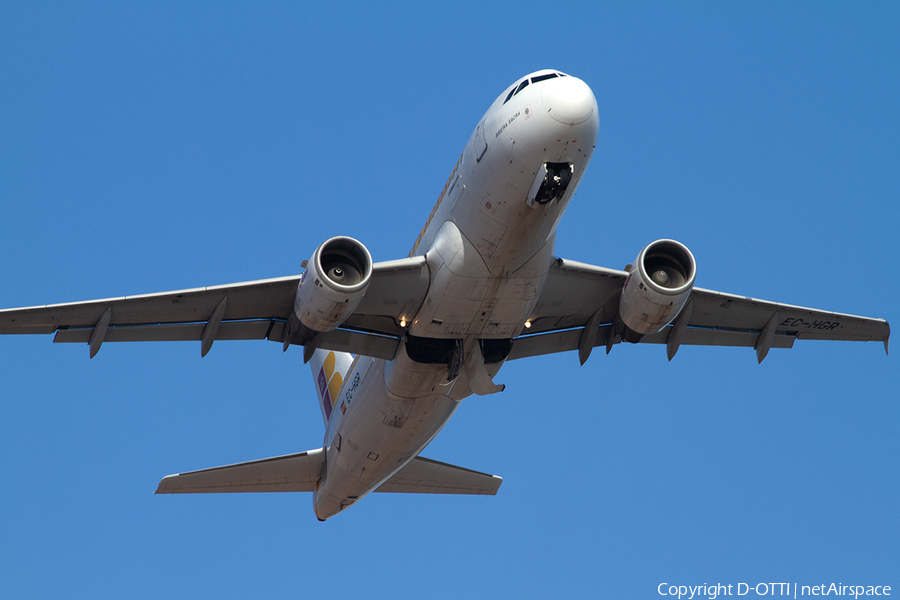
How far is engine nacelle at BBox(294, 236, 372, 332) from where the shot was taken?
1756 cm

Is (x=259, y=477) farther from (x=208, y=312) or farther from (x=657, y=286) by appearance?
(x=657, y=286)

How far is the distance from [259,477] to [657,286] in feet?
40.5

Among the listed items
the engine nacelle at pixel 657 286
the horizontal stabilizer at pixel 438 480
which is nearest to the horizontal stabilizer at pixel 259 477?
the horizontal stabilizer at pixel 438 480

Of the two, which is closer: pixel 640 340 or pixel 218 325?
pixel 218 325

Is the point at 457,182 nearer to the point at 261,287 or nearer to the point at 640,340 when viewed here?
the point at 261,287

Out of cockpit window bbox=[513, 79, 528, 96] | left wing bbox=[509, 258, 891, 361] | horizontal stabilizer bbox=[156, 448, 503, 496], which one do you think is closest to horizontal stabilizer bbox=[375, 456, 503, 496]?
horizontal stabilizer bbox=[156, 448, 503, 496]

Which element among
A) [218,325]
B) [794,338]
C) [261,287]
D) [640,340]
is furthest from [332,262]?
[794,338]

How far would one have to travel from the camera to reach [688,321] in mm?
22344

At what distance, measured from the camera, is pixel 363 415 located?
72.2 ft

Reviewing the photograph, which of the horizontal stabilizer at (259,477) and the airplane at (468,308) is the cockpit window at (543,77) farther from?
the horizontal stabilizer at (259,477)

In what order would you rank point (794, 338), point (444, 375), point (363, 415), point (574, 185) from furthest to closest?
1. point (794, 338)
2. point (363, 415)
3. point (444, 375)
4. point (574, 185)

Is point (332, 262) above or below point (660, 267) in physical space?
below

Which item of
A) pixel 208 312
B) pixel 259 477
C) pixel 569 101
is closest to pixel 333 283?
pixel 208 312

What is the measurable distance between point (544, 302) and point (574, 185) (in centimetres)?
376
